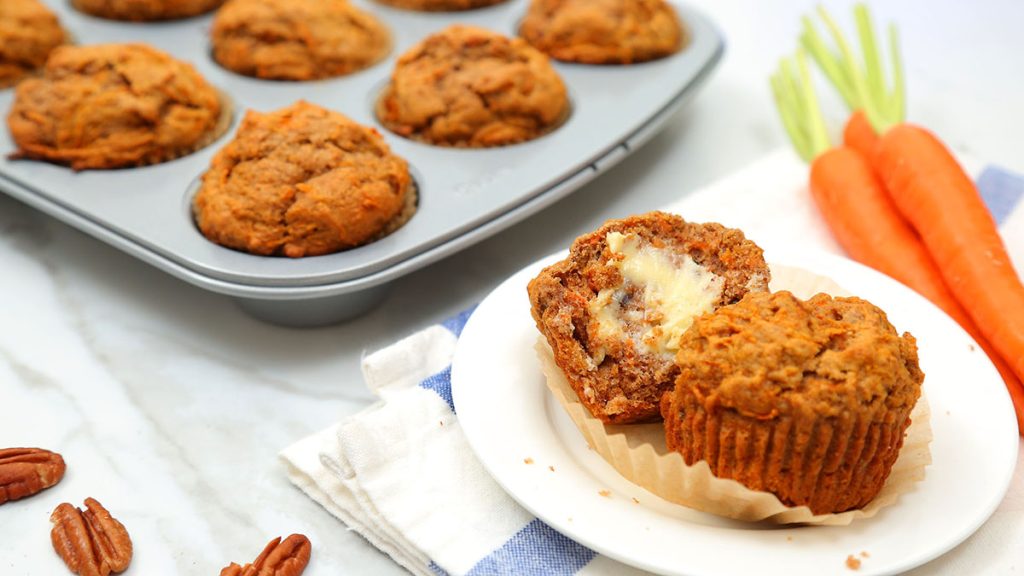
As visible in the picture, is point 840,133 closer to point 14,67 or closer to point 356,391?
point 356,391

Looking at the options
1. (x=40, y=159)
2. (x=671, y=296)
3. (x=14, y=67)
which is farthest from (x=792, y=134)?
(x=14, y=67)

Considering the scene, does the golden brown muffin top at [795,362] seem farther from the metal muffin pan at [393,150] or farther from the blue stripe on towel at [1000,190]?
the blue stripe on towel at [1000,190]

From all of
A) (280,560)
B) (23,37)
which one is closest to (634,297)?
(280,560)

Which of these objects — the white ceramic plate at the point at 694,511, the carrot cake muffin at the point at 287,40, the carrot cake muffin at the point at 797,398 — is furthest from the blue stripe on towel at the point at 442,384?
the carrot cake muffin at the point at 287,40

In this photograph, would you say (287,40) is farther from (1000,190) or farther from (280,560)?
(1000,190)

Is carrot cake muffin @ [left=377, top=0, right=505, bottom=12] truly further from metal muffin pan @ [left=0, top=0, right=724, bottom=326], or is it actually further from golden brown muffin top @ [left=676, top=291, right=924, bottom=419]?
golden brown muffin top @ [left=676, top=291, right=924, bottom=419]

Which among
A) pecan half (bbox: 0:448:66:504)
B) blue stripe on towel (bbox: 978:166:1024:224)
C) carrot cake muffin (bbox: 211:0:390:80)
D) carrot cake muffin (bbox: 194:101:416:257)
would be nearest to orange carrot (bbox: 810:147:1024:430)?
blue stripe on towel (bbox: 978:166:1024:224)

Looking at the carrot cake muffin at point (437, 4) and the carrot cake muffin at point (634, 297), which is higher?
the carrot cake muffin at point (634, 297)
